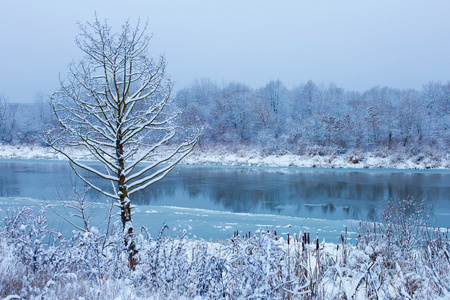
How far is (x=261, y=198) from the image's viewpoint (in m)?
16.4

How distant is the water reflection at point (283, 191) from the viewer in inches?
557

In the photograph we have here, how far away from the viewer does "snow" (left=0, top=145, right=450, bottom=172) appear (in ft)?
93.6

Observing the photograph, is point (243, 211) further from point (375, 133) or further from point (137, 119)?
point (375, 133)

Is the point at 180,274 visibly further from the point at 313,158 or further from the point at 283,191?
the point at 313,158

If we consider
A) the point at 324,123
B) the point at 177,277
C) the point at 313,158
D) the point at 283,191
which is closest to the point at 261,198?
the point at 283,191

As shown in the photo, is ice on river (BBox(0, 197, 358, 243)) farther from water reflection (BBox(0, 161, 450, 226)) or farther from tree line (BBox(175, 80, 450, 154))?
tree line (BBox(175, 80, 450, 154))

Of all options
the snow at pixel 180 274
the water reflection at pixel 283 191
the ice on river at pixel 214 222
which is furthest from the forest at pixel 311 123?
the snow at pixel 180 274

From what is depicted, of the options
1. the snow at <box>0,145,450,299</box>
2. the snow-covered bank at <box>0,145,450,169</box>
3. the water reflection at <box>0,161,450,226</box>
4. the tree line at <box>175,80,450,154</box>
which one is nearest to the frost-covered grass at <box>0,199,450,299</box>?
the snow at <box>0,145,450,299</box>

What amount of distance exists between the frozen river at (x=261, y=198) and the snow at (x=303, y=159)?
14.3ft

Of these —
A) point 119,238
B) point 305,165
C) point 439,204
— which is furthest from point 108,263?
point 305,165

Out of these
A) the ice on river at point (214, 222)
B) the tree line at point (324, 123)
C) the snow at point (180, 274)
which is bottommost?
the ice on river at point (214, 222)

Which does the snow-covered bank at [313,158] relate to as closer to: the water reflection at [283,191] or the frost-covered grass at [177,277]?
the water reflection at [283,191]

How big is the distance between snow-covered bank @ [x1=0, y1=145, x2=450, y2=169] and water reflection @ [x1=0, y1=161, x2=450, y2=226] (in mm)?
4745

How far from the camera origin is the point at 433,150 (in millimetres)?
29500
